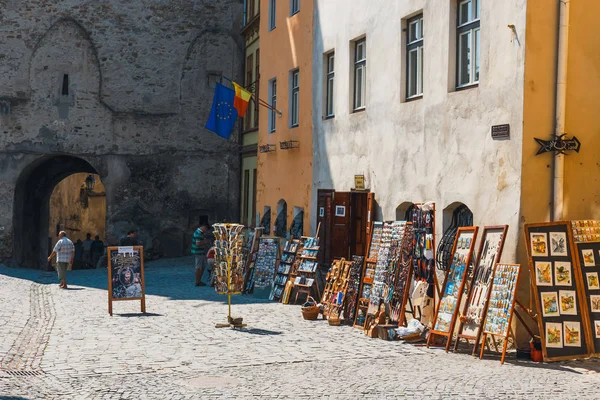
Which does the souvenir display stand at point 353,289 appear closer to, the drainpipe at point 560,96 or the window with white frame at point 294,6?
the drainpipe at point 560,96

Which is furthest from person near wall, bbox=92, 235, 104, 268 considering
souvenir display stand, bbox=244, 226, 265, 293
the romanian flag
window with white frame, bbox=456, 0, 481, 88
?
window with white frame, bbox=456, 0, 481, 88

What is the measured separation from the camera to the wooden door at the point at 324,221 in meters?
18.2

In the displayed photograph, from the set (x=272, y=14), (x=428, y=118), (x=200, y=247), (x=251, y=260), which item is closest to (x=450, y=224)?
(x=428, y=118)

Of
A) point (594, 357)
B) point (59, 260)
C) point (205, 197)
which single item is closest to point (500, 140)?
point (594, 357)

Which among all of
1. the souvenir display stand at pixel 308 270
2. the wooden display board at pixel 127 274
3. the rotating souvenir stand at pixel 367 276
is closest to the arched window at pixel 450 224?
the rotating souvenir stand at pixel 367 276

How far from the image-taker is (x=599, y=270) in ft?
35.8

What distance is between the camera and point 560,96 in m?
11.5

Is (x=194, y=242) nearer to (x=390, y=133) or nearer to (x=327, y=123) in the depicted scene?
(x=327, y=123)

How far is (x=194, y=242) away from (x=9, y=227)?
34.4ft

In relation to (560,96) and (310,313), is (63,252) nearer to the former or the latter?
(310,313)

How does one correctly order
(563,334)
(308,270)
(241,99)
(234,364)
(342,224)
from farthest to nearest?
(241,99)
(342,224)
(308,270)
(563,334)
(234,364)

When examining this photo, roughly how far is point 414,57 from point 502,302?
18.6 feet

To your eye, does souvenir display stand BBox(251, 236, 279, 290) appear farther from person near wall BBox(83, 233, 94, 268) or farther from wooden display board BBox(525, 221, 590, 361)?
person near wall BBox(83, 233, 94, 268)

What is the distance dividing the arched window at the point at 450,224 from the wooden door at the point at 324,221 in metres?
4.79
